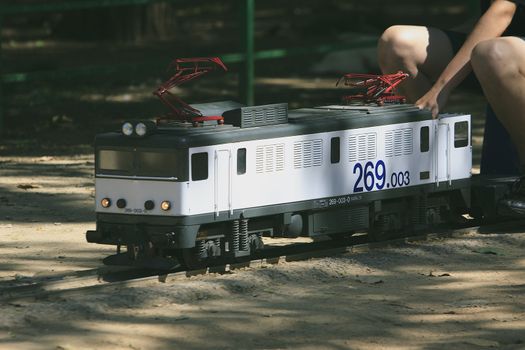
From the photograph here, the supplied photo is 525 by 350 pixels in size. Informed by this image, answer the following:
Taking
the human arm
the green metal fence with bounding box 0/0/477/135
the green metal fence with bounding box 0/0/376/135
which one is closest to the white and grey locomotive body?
the human arm

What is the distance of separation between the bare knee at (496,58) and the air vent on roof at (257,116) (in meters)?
1.32

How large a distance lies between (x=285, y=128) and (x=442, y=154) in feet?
4.15

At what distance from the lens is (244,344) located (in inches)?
229

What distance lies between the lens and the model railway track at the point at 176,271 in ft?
21.5

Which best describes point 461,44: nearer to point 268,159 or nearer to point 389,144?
point 389,144

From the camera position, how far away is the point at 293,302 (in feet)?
21.5

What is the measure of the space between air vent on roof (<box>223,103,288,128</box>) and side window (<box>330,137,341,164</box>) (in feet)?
1.02

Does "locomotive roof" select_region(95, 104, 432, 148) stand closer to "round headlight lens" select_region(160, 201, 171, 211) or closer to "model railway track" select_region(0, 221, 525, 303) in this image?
"round headlight lens" select_region(160, 201, 171, 211)

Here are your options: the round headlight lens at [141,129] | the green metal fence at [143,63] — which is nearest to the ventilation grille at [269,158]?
the round headlight lens at [141,129]

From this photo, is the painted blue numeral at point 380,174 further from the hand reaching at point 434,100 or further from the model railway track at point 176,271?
the hand reaching at point 434,100

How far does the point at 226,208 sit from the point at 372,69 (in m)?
9.63

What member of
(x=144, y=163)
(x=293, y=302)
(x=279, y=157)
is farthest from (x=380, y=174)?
(x=144, y=163)

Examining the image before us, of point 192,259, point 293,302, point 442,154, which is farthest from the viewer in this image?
point 442,154

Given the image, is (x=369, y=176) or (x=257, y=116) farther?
(x=369, y=176)
